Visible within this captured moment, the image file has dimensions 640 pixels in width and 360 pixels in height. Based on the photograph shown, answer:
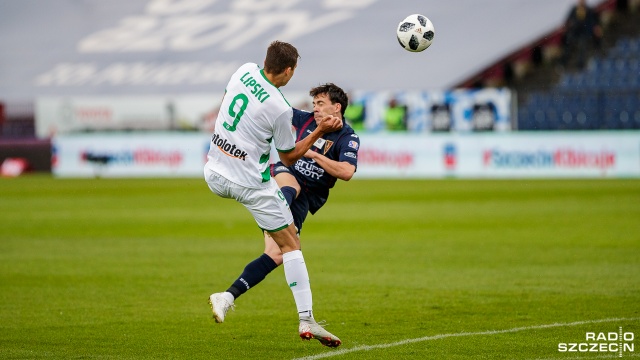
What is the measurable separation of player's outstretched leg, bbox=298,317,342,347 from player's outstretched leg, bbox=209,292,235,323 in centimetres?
62

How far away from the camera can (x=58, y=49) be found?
44.2 meters

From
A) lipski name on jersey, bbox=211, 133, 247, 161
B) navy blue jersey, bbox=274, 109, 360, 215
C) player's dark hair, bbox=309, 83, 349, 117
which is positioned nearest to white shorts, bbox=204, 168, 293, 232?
lipski name on jersey, bbox=211, 133, 247, 161

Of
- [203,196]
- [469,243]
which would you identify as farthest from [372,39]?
[469,243]

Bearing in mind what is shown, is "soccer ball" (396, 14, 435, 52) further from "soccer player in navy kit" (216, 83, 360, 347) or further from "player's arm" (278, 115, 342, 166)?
"player's arm" (278, 115, 342, 166)

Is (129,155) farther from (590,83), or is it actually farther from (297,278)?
(297,278)

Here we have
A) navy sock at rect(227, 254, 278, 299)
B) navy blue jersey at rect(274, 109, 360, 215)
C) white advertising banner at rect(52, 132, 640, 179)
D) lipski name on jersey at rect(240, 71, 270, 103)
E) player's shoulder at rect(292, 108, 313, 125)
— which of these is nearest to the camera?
lipski name on jersey at rect(240, 71, 270, 103)

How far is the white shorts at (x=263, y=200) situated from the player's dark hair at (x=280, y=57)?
2.94ft

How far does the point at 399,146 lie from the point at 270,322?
75.2 ft

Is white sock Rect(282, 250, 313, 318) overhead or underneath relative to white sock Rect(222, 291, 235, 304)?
overhead

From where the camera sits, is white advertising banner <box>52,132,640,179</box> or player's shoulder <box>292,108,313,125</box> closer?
player's shoulder <box>292,108,313,125</box>

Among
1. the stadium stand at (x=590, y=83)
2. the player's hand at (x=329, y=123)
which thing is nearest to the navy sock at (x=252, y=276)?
the player's hand at (x=329, y=123)

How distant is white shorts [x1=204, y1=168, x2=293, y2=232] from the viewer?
7.58m

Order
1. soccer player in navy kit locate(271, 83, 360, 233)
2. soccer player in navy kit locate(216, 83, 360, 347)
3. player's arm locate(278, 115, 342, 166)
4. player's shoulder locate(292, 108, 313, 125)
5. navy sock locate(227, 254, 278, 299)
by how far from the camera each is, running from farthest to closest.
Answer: player's shoulder locate(292, 108, 313, 125) → soccer player in navy kit locate(271, 83, 360, 233) → soccer player in navy kit locate(216, 83, 360, 347) → navy sock locate(227, 254, 278, 299) → player's arm locate(278, 115, 342, 166)

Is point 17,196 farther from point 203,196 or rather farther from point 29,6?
point 29,6
